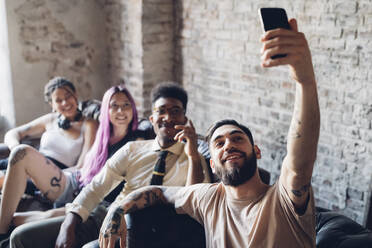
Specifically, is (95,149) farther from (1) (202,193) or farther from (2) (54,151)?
(1) (202,193)

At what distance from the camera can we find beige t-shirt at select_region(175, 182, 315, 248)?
159cm

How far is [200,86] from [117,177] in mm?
1889

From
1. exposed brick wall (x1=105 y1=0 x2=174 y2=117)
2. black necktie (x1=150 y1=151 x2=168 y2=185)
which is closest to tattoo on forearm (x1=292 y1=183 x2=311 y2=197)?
black necktie (x1=150 y1=151 x2=168 y2=185)

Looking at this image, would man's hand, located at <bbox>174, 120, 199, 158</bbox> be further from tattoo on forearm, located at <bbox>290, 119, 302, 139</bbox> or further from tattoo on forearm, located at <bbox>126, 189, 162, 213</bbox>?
tattoo on forearm, located at <bbox>290, 119, 302, 139</bbox>

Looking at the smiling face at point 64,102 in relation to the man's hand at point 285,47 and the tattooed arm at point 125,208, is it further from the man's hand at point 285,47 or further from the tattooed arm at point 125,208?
the man's hand at point 285,47

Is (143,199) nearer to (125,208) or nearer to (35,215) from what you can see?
(125,208)

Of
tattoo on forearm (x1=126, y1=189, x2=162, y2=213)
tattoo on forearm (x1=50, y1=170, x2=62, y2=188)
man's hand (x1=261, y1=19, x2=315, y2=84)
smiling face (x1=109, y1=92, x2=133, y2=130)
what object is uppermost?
man's hand (x1=261, y1=19, x2=315, y2=84)

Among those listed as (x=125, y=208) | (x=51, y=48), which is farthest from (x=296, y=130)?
(x=51, y=48)

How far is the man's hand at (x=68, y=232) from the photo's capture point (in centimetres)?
223

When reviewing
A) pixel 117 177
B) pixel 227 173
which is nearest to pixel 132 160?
pixel 117 177

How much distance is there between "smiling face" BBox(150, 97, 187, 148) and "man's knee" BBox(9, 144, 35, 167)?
92 cm

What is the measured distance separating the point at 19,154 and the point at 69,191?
0.43 metres

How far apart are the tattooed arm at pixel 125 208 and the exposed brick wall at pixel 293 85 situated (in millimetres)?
1472

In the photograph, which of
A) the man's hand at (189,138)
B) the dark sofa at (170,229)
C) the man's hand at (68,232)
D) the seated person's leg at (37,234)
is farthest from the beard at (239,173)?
the seated person's leg at (37,234)
